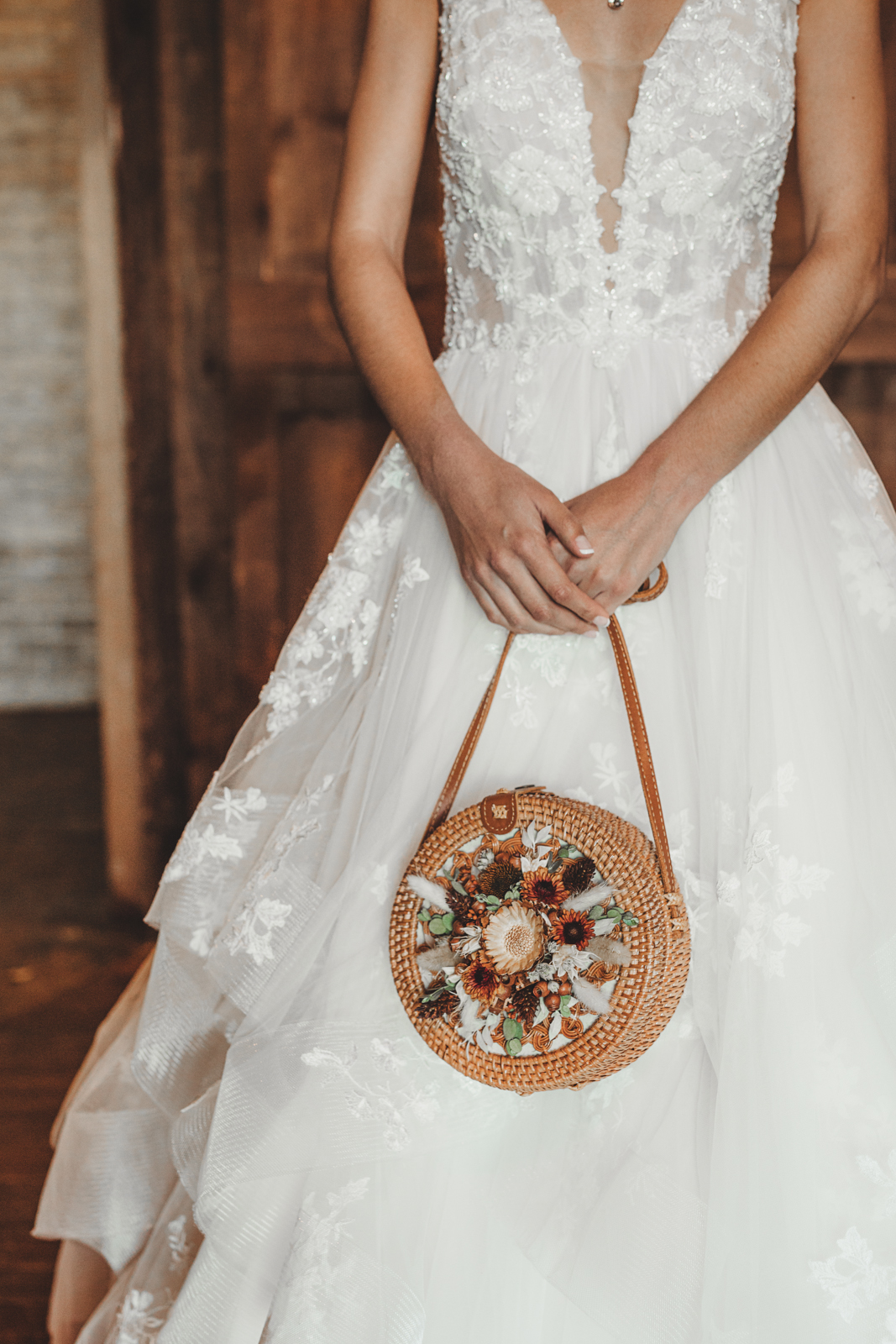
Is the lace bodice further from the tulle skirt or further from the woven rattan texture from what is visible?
the woven rattan texture

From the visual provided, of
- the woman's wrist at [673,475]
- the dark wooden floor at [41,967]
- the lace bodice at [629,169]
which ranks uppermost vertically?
the lace bodice at [629,169]

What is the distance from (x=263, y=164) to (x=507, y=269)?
3.78 ft

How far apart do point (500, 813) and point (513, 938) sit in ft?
0.28

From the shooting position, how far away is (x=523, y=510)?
0.79 m

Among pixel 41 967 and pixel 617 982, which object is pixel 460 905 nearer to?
pixel 617 982

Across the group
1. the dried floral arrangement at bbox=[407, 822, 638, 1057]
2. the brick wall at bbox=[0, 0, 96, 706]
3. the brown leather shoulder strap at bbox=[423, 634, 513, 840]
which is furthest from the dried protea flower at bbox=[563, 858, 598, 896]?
the brick wall at bbox=[0, 0, 96, 706]

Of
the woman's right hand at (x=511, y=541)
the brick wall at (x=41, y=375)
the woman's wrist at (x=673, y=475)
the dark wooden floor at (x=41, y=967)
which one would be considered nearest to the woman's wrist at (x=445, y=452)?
the woman's right hand at (x=511, y=541)

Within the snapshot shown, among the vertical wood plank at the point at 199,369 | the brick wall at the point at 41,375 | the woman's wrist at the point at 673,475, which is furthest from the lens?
the brick wall at the point at 41,375

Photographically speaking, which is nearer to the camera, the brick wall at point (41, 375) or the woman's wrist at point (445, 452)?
the woman's wrist at point (445, 452)

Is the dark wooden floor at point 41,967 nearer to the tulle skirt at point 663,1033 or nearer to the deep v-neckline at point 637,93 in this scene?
the tulle skirt at point 663,1033

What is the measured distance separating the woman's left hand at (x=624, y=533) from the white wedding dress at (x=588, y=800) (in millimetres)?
60

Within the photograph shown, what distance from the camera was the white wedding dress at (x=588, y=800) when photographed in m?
0.71

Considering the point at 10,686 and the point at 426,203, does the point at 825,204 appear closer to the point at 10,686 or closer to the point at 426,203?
the point at 426,203

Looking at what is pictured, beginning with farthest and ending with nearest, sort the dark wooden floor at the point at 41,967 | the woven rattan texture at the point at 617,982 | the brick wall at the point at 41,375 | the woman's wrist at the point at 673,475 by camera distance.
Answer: the brick wall at the point at 41,375, the dark wooden floor at the point at 41,967, the woman's wrist at the point at 673,475, the woven rattan texture at the point at 617,982
